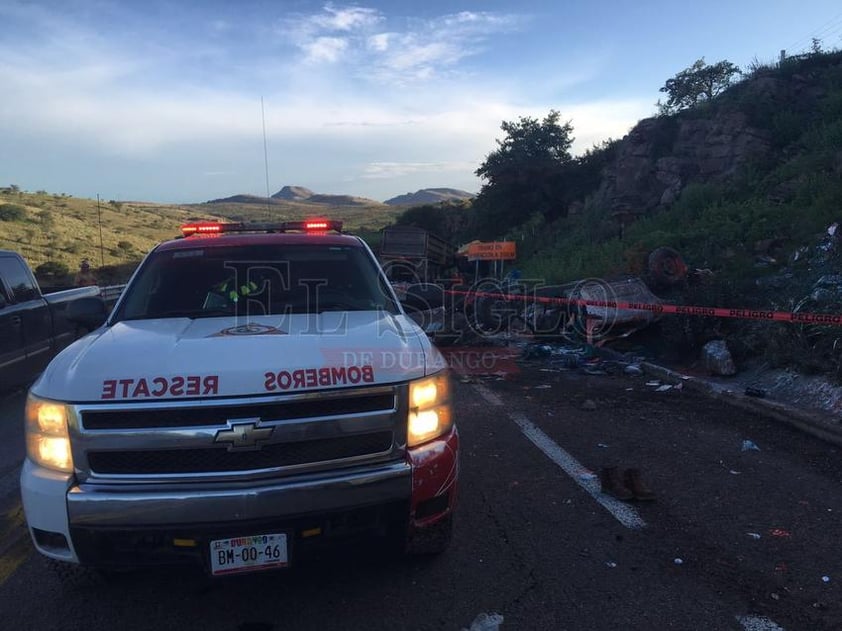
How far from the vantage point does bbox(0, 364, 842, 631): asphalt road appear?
3312 mm

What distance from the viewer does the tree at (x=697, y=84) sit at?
30.9 m

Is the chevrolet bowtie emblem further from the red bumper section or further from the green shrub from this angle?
the green shrub

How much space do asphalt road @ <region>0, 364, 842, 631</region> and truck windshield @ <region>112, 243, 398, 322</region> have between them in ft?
5.34

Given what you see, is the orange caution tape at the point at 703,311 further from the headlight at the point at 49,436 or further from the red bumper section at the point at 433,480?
the headlight at the point at 49,436

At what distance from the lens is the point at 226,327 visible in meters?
3.87

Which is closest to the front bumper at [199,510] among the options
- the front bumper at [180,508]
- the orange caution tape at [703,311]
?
the front bumper at [180,508]

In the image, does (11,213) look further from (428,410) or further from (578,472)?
(428,410)

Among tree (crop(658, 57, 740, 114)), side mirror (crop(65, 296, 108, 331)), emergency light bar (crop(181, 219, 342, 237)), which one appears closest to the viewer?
side mirror (crop(65, 296, 108, 331))

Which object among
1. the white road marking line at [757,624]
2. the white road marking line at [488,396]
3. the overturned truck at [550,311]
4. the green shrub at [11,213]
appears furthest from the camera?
the green shrub at [11,213]

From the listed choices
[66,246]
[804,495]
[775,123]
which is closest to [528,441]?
[804,495]

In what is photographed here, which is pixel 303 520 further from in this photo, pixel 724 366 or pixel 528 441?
pixel 724 366

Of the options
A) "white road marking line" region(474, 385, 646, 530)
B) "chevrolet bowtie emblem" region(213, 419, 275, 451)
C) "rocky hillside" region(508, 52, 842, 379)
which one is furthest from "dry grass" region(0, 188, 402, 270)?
"chevrolet bowtie emblem" region(213, 419, 275, 451)

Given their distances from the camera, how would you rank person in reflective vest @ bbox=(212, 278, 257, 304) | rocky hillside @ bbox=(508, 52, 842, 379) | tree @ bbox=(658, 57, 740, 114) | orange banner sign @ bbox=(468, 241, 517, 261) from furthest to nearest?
tree @ bbox=(658, 57, 740, 114) → orange banner sign @ bbox=(468, 241, 517, 261) → rocky hillside @ bbox=(508, 52, 842, 379) → person in reflective vest @ bbox=(212, 278, 257, 304)

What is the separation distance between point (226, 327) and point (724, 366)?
23.2ft
